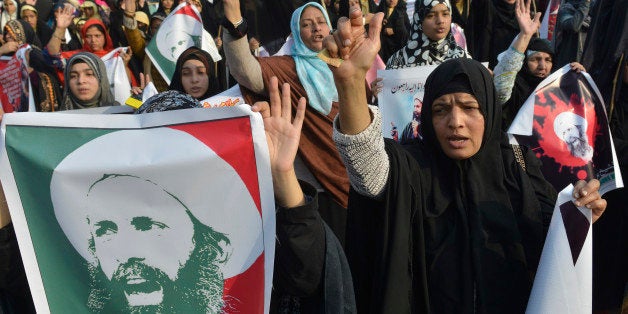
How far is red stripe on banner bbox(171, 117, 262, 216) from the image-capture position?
2104 millimetres

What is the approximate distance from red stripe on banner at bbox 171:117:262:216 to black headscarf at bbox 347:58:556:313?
40 centimetres

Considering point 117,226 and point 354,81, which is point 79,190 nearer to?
point 117,226

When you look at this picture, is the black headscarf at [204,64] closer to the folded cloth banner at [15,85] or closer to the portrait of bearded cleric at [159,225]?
the folded cloth banner at [15,85]

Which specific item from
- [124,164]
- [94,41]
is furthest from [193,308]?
[94,41]

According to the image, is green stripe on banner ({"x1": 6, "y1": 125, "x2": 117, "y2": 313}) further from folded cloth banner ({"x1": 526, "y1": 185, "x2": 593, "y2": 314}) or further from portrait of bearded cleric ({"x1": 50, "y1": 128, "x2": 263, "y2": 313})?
folded cloth banner ({"x1": 526, "y1": 185, "x2": 593, "y2": 314})

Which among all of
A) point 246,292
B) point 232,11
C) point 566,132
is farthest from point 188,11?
point 246,292

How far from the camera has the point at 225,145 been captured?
6.93 feet

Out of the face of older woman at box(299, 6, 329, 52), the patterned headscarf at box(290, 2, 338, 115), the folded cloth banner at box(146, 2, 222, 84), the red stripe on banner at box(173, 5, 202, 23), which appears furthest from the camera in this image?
the red stripe on banner at box(173, 5, 202, 23)

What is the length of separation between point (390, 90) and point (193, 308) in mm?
2713

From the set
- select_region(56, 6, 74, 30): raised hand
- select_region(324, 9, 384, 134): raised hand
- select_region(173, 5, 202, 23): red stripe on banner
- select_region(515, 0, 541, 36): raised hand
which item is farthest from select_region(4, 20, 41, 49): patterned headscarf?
select_region(324, 9, 384, 134): raised hand

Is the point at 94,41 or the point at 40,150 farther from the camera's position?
the point at 94,41

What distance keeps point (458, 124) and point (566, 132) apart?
170cm

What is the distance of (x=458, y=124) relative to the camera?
2459 millimetres

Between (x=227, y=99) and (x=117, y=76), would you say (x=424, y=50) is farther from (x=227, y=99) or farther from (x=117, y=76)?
(x=117, y=76)
